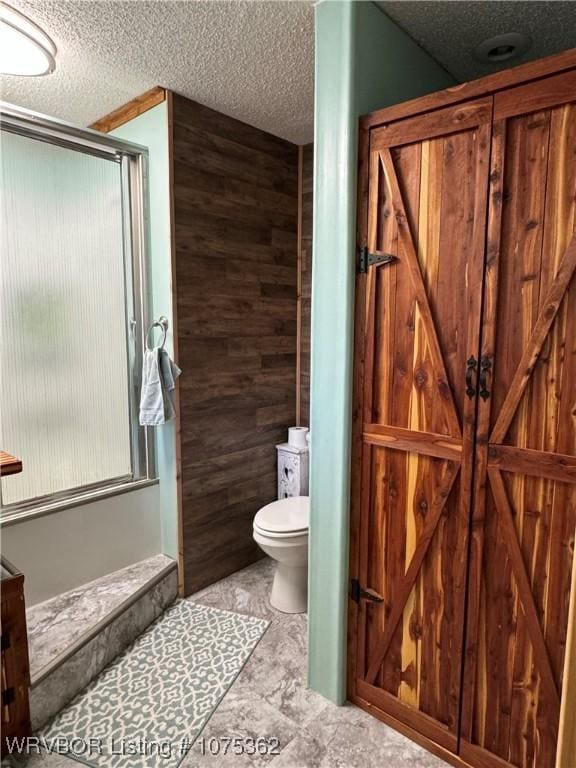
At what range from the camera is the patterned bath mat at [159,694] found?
5.52 feet

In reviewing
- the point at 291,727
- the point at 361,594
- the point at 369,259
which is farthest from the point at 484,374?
the point at 291,727

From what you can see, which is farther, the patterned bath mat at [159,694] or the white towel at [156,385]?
the white towel at [156,385]

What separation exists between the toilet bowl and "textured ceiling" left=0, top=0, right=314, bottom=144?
203 centimetres

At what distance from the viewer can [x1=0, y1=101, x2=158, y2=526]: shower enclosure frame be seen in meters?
2.25

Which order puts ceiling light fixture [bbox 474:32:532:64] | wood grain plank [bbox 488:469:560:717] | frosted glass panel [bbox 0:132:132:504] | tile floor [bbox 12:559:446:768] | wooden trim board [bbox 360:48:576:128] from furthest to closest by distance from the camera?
frosted glass panel [bbox 0:132:132:504] < ceiling light fixture [bbox 474:32:532:64] < tile floor [bbox 12:559:446:768] < wood grain plank [bbox 488:469:560:717] < wooden trim board [bbox 360:48:576:128]

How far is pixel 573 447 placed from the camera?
1340 millimetres

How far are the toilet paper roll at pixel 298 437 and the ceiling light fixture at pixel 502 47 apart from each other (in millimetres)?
2080

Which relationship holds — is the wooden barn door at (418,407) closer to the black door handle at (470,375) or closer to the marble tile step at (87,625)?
the black door handle at (470,375)

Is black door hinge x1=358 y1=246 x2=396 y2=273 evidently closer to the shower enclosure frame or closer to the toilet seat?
the toilet seat

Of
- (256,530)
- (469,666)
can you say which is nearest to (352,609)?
(469,666)

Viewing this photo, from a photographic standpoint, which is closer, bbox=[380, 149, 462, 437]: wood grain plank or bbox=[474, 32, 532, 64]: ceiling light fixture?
bbox=[380, 149, 462, 437]: wood grain plank

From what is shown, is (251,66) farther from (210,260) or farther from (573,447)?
(573,447)

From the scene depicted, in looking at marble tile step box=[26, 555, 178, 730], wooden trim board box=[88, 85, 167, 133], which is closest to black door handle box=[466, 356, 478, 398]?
marble tile step box=[26, 555, 178, 730]

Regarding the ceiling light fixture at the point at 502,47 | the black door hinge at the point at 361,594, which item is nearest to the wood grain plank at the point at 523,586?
the black door hinge at the point at 361,594
